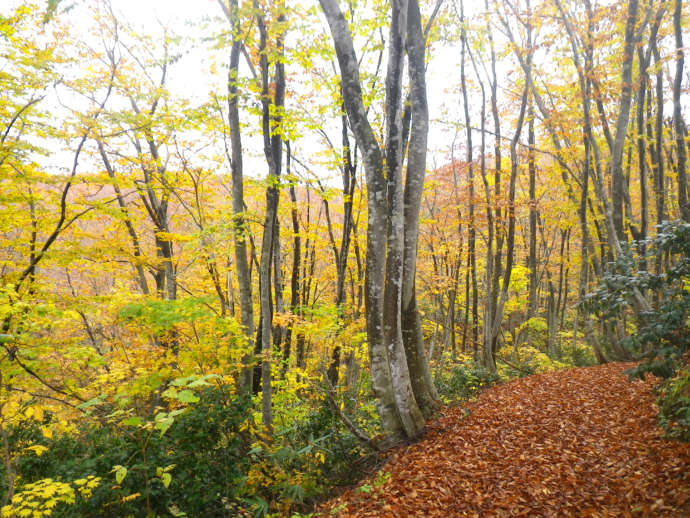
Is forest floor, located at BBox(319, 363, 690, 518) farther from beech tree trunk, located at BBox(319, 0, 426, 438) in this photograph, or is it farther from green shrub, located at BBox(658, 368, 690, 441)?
beech tree trunk, located at BBox(319, 0, 426, 438)

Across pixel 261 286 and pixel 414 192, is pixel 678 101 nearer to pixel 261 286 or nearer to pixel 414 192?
pixel 414 192

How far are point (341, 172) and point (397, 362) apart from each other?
8.40 meters

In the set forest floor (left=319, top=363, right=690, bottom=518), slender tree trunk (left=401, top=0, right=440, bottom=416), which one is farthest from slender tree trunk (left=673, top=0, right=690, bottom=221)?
slender tree trunk (left=401, top=0, right=440, bottom=416)

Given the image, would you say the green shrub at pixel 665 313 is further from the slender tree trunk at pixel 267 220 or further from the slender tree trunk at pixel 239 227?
the slender tree trunk at pixel 239 227

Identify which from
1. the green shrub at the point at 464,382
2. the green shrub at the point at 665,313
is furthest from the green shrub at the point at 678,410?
the green shrub at the point at 464,382

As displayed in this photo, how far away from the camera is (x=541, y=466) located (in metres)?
4.34

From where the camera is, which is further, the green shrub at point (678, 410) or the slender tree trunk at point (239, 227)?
the slender tree trunk at point (239, 227)

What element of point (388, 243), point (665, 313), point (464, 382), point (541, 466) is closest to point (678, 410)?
point (665, 313)

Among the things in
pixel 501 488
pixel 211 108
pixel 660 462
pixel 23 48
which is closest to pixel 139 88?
pixel 211 108

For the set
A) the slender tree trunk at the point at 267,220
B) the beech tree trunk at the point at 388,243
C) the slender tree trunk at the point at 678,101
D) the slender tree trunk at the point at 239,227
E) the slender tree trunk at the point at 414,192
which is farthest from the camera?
the slender tree trunk at the point at 678,101

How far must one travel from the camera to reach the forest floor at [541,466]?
355 centimetres

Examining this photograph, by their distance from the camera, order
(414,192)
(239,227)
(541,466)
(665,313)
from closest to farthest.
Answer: (665,313) < (541,466) < (414,192) < (239,227)

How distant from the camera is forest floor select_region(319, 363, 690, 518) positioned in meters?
3.55

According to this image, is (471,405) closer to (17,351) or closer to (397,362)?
(397,362)
